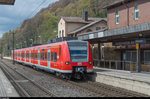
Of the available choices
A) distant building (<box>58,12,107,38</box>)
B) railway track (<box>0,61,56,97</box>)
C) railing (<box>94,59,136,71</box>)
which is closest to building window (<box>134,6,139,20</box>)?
railing (<box>94,59,136,71</box>)

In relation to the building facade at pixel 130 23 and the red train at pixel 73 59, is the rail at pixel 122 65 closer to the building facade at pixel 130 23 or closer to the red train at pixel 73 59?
the building facade at pixel 130 23

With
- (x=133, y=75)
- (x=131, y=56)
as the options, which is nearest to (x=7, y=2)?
(x=133, y=75)

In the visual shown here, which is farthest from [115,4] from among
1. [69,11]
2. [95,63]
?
[69,11]

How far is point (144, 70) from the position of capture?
17.5 m

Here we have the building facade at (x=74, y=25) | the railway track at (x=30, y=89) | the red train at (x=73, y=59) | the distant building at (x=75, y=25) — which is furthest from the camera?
the building facade at (x=74, y=25)

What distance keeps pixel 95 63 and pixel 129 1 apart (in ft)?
23.5

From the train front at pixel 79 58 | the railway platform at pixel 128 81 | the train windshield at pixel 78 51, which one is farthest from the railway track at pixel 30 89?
the railway platform at pixel 128 81

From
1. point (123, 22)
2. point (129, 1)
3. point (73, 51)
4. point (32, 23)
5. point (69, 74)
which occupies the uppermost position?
point (32, 23)

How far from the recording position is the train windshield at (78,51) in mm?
14961

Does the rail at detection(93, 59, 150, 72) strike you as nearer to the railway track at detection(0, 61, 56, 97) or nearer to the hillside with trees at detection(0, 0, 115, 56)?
the railway track at detection(0, 61, 56, 97)

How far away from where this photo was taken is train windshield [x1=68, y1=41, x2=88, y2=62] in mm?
14961

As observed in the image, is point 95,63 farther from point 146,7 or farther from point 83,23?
point 83,23

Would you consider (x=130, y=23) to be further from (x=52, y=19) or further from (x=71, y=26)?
(x=52, y=19)

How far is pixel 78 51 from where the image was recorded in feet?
49.8
